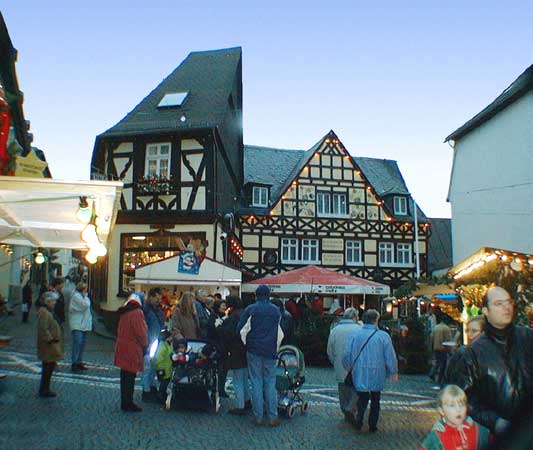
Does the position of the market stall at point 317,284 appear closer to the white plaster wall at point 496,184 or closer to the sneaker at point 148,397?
the white plaster wall at point 496,184

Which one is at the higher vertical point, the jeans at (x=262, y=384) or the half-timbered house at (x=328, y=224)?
the half-timbered house at (x=328, y=224)

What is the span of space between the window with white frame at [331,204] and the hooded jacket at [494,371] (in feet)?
93.4

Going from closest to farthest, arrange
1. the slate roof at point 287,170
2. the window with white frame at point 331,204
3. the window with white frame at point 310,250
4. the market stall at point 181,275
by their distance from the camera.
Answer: the market stall at point 181,275, the window with white frame at point 310,250, the window with white frame at point 331,204, the slate roof at point 287,170

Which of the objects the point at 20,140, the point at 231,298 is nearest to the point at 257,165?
the point at 20,140

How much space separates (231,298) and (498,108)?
52.0ft

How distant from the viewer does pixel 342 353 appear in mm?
8102

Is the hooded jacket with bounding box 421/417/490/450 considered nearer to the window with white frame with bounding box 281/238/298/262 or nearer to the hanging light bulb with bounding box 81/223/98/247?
the hanging light bulb with bounding box 81/223/98/247

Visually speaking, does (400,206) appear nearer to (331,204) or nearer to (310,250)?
(331,204)

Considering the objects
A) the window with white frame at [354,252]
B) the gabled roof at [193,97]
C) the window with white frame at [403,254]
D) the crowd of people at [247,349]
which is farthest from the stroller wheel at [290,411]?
the window with white frame at [403,254]

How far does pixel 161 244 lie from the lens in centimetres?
2050

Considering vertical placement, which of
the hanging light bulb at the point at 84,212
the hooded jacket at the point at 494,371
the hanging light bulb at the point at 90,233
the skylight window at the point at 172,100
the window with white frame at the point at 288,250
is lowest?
the hooded jacket at the point at 494,371

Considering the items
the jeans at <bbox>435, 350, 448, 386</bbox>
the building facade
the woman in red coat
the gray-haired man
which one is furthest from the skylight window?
the gray-haired man

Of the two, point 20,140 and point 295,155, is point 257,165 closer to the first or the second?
point 295,155

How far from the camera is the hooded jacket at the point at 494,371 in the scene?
3590mm
